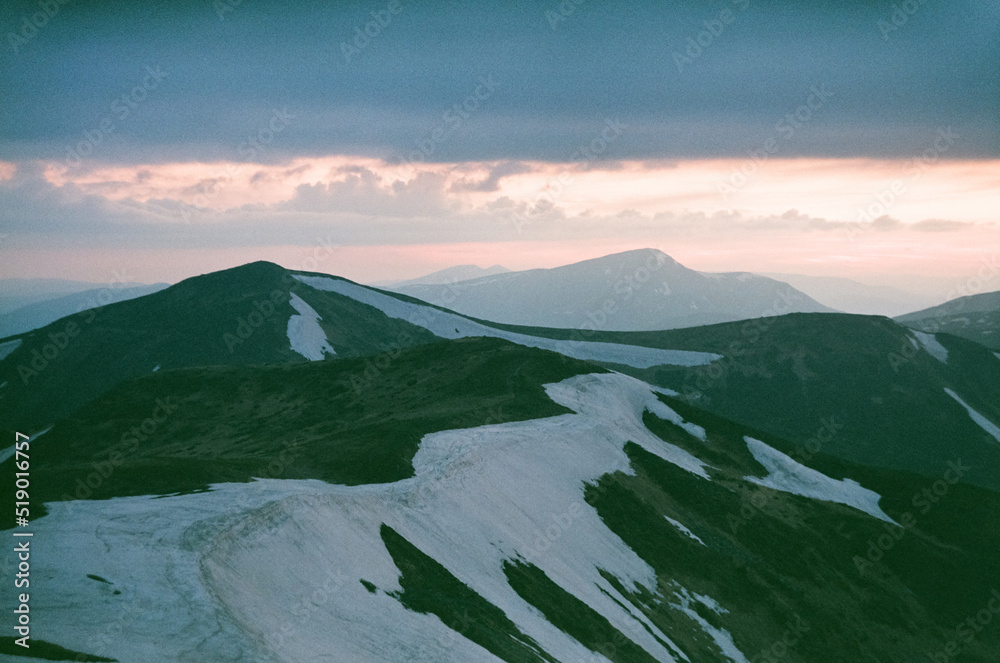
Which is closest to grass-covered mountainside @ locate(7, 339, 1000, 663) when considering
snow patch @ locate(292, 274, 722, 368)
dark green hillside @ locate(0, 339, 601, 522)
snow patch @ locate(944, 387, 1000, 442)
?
dark green hillside @ locate(0, 339, 601, 522)

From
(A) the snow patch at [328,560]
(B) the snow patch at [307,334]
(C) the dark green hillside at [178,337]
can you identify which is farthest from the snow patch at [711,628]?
(C) the dark green hillside at [178,337]

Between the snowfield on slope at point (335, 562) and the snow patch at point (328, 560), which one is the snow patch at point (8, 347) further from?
the snow patch at point (328, 560)

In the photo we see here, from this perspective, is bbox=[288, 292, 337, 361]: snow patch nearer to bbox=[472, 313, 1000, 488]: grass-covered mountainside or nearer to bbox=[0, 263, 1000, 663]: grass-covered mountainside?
bbox=[0, 263, 1000, 663]: grass-covered mountainside

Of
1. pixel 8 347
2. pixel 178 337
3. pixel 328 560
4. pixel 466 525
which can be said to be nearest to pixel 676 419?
pixel 466 525

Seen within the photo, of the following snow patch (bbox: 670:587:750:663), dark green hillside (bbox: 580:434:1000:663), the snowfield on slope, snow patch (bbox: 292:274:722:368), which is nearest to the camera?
the snowfield on slope

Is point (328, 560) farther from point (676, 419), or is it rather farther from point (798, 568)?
point (676, 419)

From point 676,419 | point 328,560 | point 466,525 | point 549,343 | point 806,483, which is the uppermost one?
point 549,343
